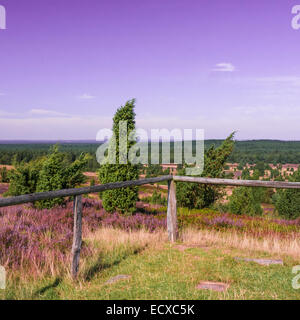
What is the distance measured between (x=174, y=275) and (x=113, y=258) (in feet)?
4.26

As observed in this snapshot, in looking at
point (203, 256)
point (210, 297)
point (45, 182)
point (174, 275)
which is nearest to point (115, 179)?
point (45, 182)

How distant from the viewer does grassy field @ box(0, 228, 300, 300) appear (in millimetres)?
3457

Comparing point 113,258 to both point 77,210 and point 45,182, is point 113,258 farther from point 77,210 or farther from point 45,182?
point 45,182

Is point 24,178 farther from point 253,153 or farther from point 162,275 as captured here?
point 253,153

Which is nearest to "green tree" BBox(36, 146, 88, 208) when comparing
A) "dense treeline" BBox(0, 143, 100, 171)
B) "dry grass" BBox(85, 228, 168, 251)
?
"dense treeline" BBox(0, 143, 100, 171)

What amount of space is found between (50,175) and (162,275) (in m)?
7.25

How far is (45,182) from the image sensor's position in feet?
33.4

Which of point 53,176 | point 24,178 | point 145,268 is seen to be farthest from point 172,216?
point 24,178

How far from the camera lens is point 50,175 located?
10273 mm

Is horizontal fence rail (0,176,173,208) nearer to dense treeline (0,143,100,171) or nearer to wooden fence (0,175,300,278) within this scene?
wooden fence (0,175,300,278)

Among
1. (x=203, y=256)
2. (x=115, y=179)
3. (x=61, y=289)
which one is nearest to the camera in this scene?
(x=61, y=289)

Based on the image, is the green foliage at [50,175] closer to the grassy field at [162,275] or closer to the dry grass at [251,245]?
the grassy field at [162,275]

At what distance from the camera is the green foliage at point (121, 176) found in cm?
975

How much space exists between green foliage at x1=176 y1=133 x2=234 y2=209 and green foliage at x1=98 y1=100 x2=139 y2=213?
21.1ft
